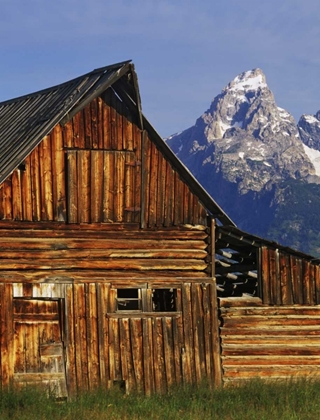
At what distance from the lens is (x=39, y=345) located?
68.2 feet

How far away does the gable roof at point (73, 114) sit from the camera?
830 inches

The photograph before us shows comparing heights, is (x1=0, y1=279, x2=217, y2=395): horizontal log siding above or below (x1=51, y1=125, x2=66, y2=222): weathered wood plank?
below

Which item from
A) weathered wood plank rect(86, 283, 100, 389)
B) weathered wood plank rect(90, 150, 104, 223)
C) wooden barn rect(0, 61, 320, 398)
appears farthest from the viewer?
weathered wood plank rect(90, 150, 104, 223)

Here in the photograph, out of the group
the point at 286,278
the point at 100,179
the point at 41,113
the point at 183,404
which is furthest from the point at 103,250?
the point at 286,278

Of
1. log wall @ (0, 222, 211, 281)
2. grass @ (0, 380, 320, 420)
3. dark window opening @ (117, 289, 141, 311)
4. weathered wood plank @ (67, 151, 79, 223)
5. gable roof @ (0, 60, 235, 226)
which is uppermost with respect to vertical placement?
gable roof @ (0, 60, 235, 226)

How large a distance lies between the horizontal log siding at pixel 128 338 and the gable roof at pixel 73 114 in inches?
109

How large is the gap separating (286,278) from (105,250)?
5026mm

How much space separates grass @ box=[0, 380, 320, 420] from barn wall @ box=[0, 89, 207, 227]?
4410mm

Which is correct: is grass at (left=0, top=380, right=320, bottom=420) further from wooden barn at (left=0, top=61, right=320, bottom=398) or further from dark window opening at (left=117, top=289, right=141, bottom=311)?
dark window opening at (left=117, top=289, right=141, bottom=311)

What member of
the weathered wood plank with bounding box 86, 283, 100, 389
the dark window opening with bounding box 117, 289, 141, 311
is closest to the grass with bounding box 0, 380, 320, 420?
the weathered wood plank with bounding box 86, 283, 100, 389

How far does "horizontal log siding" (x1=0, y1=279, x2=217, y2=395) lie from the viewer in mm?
20938

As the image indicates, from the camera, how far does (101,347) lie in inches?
833

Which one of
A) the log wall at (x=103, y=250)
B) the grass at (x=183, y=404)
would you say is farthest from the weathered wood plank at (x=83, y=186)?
the grass at (x=183, y=404)

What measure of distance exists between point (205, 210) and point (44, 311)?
5010 millimetres
